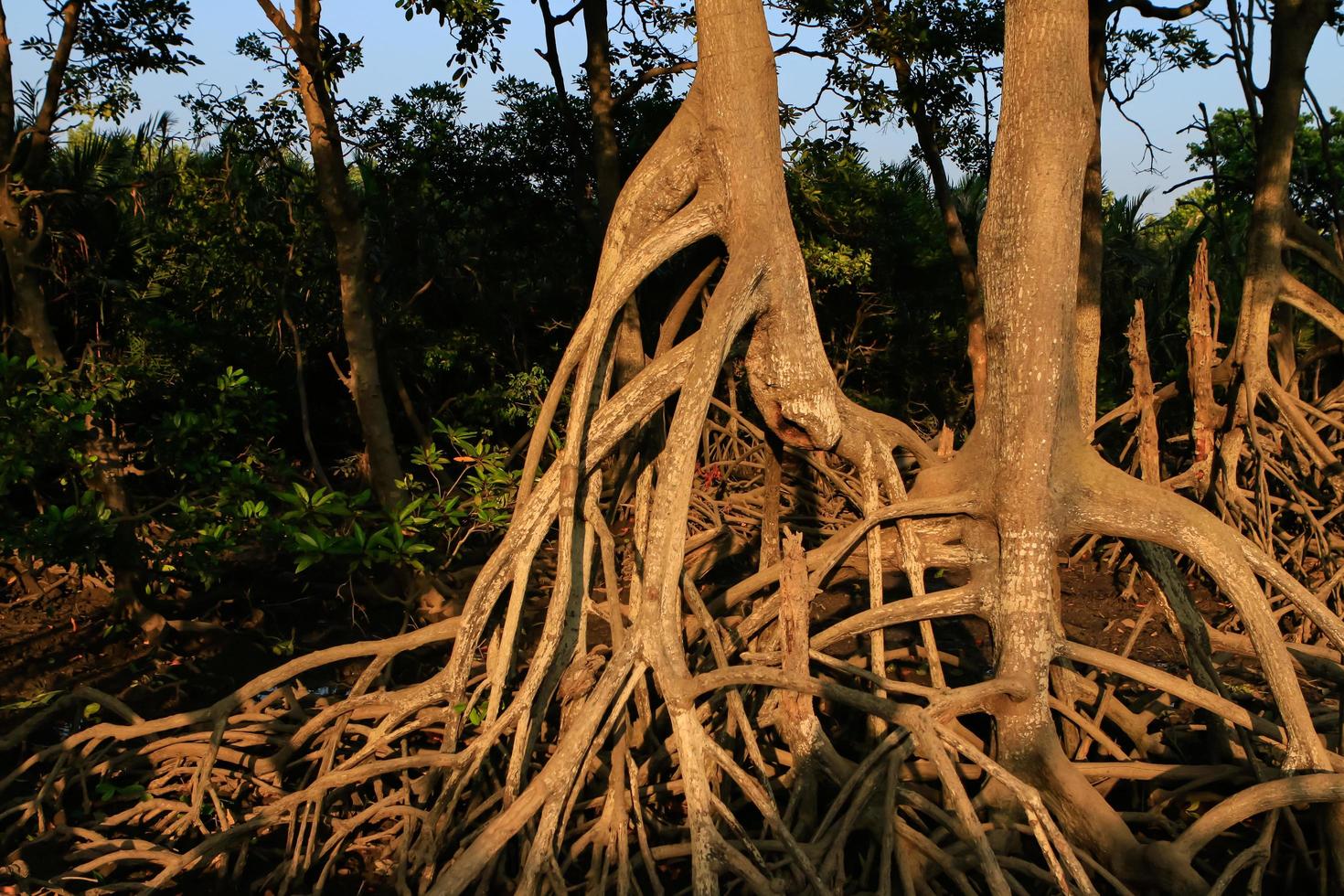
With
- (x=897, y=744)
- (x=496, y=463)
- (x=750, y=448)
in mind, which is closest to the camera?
(x=897, y=744)

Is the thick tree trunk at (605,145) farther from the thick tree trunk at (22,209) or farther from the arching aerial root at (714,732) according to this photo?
the thick tree trunk at (22,209)

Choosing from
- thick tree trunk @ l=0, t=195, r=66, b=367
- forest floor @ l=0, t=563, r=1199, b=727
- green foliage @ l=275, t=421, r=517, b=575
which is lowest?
forest floor @ l=0, t=563, r=1199, b=727

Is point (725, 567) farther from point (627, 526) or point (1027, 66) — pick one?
point (1027, 66)

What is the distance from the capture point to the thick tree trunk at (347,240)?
6477 millimetres

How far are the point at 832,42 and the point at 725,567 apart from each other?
412cm

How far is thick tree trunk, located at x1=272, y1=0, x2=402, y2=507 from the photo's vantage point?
255 inches

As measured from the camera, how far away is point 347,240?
6738 mm

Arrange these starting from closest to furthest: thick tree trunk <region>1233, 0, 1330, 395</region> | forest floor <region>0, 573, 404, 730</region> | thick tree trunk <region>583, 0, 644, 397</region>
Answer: forest floor <region>0, 573, 404, 730</region>, thick tree trunk <region>1233, 0, 1330, 395</region>, thick tree trunk <region>583, 0, 644, 397</region>

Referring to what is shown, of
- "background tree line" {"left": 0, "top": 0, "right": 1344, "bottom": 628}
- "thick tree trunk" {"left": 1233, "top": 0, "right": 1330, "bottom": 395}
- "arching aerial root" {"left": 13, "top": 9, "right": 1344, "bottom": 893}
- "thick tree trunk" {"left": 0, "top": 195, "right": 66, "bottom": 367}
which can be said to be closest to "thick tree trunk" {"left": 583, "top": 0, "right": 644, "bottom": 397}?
"background tree line" {"left": 0, "top": 0, "right": 1344, "bottom": 628}

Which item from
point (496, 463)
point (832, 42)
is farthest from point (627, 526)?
point (832, 42)

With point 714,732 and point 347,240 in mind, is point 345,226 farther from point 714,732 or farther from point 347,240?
point 714,732

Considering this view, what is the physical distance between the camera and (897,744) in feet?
13.4

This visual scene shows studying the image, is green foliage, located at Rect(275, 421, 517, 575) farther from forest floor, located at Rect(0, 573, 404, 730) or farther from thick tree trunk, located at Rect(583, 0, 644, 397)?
thick tree trunk, located at Rect(583, 0, 644, 397)

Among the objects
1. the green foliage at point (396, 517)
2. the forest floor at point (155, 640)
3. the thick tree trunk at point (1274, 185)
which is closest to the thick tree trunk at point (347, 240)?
the green foliage at point (396, 517)
